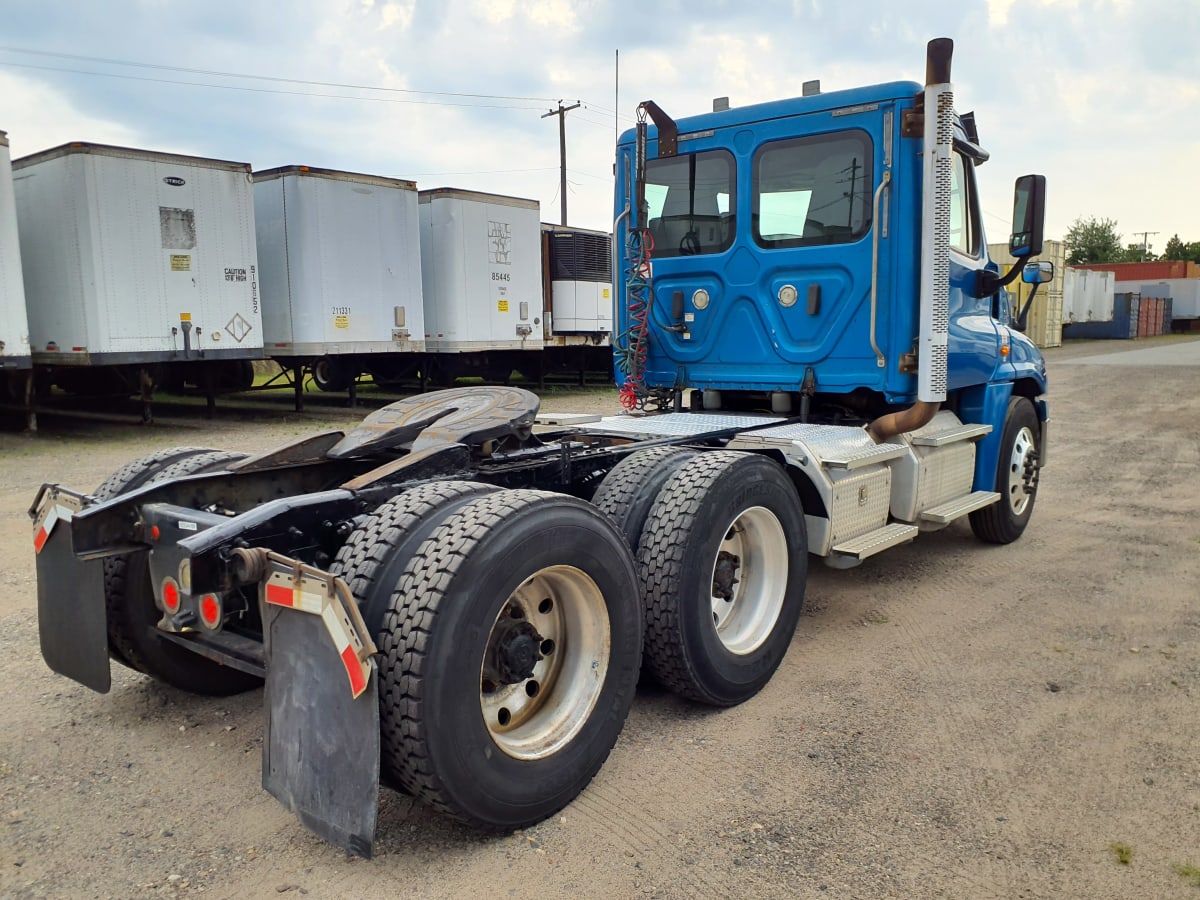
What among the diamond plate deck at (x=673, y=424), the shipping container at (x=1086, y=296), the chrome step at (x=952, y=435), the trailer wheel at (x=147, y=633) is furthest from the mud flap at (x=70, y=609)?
the shipping container at (x=1086, y=296)

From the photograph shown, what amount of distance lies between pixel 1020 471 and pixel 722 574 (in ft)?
12.1

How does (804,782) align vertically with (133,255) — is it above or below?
below

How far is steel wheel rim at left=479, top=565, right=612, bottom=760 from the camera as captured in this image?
3.05 meters

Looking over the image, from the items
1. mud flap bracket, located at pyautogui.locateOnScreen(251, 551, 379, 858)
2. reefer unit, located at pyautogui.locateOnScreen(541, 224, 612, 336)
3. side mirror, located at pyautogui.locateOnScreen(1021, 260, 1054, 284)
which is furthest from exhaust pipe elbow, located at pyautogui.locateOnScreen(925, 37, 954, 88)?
reefer unit, located at pyautogui.locateOnScreen(541, 224, 612, 336)

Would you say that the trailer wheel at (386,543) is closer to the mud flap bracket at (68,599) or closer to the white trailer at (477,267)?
the mud flap bracket at (68,599)

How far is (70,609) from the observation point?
10.7 ft

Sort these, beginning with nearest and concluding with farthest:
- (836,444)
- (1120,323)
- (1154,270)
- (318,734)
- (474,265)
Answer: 1. (318,734)
2. (836,444)
3. (474,265)
4. (1120,323)
5. (1154,270)

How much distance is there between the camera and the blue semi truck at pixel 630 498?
8.59ft

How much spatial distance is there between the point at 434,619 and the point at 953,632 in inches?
127

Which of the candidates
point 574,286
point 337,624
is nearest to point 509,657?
point 337,624

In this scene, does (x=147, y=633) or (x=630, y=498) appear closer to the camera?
(x=147, y=633)

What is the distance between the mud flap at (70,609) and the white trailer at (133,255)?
9.61 meters

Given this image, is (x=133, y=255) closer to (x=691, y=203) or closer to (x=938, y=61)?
(x=691, y=203)

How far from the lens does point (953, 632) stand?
4.82m
